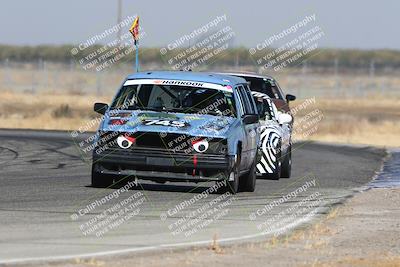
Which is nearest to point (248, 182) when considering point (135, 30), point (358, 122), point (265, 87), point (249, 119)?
point (249, 119)

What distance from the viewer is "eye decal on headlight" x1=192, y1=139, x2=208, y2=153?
15.9 metres

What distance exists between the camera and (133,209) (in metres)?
14.0

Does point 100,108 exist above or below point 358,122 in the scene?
above

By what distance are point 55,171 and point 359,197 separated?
633 cm

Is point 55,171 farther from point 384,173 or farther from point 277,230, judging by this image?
point 277,230

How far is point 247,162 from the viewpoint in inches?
680

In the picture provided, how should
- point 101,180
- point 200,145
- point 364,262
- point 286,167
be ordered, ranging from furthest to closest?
point 286,167 < point 101,180 < point 200,145 < point 364,262

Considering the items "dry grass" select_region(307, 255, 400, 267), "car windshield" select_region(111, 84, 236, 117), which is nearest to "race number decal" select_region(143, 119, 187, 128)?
"car windshield" select_region(111, 84, 236, 117)

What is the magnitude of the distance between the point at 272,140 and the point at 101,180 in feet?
15.2

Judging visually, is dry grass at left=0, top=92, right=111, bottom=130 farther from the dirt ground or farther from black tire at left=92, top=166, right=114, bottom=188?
the dirt ground

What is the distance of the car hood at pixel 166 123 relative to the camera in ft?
52.2

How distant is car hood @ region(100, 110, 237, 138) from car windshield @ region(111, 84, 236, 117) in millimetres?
371

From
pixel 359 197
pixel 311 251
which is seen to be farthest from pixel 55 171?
pixel 311 251

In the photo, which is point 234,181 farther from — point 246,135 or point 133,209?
point 133,209
